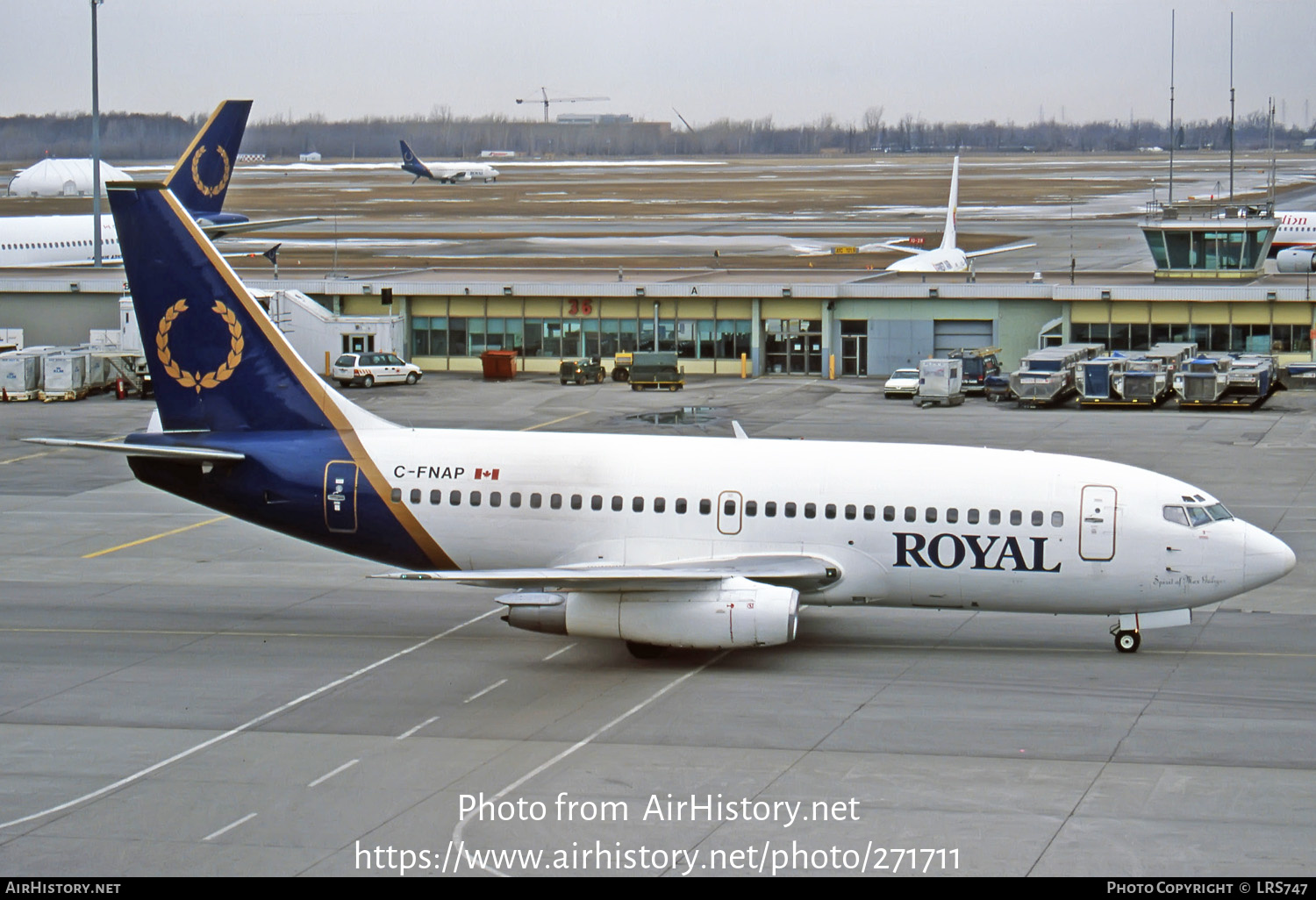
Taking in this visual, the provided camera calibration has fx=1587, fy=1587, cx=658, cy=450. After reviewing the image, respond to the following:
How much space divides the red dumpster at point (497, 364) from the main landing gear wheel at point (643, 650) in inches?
2109

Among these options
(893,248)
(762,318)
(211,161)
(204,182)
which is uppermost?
(211,161)

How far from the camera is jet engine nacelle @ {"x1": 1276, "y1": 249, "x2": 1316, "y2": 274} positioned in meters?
102

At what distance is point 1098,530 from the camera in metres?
29.8

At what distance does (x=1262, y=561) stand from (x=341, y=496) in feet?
58.5

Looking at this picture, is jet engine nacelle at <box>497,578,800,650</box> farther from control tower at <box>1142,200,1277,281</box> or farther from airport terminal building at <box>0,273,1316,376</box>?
control tower at <box>1142,200,1277,281</box>

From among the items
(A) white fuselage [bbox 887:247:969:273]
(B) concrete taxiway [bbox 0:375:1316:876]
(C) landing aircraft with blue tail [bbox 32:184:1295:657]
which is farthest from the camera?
(A) white fuselage [bbox 887:247:969:273]

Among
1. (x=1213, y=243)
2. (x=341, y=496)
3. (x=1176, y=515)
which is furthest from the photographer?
(x=1213, y=243)

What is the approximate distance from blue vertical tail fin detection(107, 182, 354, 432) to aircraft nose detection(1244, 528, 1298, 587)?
1794 cm

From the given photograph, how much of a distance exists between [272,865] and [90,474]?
36233 millimetres

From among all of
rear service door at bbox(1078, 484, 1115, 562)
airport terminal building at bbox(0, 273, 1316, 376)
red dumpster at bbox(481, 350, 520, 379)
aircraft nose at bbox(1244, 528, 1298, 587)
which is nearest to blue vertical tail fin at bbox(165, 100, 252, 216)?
airport terminal building at bbox(0, 273, 1316, 376)

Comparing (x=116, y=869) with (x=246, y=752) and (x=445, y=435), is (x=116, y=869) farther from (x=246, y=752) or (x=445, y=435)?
(x=445, y=435)

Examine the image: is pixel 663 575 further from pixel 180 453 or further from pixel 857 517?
pixel 180 453

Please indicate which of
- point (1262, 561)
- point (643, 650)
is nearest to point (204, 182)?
point (643, 650)

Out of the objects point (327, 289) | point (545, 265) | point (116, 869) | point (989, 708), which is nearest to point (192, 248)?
point (116, 869)
